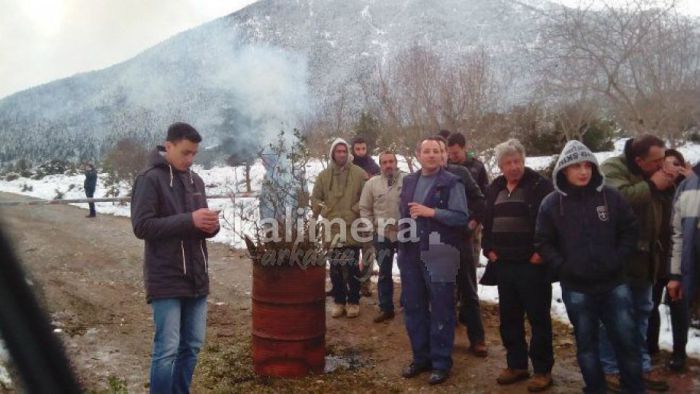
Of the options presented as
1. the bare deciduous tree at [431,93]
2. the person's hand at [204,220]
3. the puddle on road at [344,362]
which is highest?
the bare deciduous tree at [431,93]

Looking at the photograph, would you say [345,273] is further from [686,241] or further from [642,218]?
[686,241]

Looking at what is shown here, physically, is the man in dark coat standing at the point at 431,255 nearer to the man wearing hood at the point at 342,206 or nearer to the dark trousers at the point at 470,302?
the dark trousers at the point at 470,302

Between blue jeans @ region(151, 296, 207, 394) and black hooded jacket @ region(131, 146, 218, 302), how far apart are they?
88mm

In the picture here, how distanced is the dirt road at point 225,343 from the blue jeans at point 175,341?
0.56 meters

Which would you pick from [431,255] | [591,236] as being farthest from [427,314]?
[591,236]

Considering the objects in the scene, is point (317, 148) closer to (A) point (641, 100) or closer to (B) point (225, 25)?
(B) point (225, 25)

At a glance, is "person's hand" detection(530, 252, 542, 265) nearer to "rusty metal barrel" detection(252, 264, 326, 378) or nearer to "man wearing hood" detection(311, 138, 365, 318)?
"rusty metal barrel" detection(252, 264, 326, 378)

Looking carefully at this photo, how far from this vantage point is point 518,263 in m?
4.11

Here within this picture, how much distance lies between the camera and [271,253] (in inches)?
170

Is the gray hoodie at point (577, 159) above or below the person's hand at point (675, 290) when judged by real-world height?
above

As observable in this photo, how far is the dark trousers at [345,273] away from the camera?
5.95 meters

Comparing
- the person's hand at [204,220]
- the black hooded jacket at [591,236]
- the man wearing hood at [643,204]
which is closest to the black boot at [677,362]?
the man wearing hood at [643,204]

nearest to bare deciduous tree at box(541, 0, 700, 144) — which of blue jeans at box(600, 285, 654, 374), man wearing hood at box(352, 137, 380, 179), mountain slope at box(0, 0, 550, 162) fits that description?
mountain slope at box(0, 0, 550, 162)

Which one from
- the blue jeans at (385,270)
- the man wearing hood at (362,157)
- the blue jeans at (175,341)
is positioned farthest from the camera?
the man wearing hood at (362,157)
